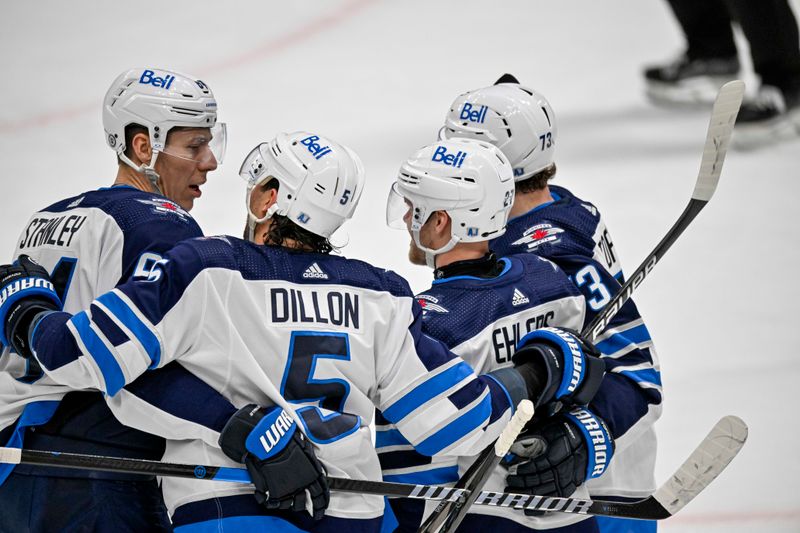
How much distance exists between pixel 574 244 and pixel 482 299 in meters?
0.37

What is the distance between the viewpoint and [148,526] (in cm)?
244

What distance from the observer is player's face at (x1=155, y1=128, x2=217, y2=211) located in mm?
2881

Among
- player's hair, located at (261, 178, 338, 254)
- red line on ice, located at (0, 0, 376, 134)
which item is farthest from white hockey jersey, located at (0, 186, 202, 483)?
red line on ice, located at (0, 0, 376, 134)

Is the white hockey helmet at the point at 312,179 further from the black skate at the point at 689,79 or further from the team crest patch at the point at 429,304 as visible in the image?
the black skate at the point at 689,79

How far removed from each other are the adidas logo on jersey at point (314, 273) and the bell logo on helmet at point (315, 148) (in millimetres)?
212

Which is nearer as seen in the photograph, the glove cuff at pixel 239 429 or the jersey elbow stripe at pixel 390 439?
the glove cuff at pixel 239 429

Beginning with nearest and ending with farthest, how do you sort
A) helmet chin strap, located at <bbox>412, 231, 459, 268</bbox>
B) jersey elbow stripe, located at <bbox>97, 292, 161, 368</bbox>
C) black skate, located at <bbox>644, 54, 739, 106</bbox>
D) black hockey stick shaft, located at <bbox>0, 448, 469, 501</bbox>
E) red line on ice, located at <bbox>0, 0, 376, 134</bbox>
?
jersey elbow stripe, located at <bbox>97, 292, 161, 368</bbox> < black hockey stick shaft, located at <bbox>0, 448, 469, 501</bbox> < helmet chin strap, located at <bbox>412, 231, 459, 268</bbox> < red line on ice, located at <bbox>0, 0, 376, 134</bbox> < black skate, located at <bbox>644, 54, 739, 106</bbox>

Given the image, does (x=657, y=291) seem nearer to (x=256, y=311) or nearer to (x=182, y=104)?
(x=182, y=104)

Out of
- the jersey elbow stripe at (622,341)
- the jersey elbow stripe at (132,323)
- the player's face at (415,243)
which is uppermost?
the jersey elbow stripe at (132,323)

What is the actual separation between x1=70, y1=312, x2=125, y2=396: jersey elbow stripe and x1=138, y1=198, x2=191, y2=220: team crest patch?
49 centimetres

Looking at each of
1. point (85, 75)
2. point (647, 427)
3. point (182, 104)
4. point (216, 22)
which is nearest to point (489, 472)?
point (647, 427)

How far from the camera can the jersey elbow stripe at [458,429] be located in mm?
2244

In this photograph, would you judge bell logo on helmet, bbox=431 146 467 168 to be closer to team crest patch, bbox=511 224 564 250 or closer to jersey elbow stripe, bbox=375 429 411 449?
team crest patch, bbox=511 224 564 250

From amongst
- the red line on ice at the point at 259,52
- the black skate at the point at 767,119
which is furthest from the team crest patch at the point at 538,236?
the red line on ice at the point at 259,52
